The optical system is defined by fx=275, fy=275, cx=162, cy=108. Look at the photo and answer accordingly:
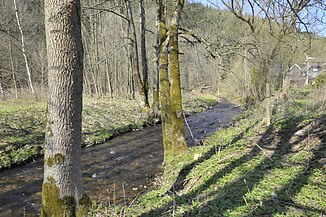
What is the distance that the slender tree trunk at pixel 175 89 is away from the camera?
707 cm

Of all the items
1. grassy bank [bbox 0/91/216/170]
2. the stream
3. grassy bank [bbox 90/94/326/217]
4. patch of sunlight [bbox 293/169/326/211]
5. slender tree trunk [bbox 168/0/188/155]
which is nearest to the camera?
patch of sunlight [bbox 293/169/326/211]

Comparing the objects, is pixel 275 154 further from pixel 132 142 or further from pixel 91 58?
pixel 91 58

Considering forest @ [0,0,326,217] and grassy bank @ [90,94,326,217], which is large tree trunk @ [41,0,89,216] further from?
grassy bank @ [90,94,326,217]

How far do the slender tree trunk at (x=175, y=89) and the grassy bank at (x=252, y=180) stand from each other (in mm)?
479

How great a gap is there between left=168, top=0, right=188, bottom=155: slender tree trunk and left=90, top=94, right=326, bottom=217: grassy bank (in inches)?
18.9

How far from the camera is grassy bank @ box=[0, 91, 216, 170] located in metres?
9.19

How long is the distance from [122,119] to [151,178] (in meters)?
8.47

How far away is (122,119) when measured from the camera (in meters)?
15.0

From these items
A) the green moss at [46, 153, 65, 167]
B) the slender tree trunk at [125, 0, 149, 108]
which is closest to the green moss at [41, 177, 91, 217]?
the green moss at [46, 153, 65, 167]

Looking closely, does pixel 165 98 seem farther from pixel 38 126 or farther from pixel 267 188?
pixel 38 126

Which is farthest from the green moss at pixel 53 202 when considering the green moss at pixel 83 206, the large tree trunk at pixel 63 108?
the green moss at pixel 83 206

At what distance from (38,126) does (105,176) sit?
20.7 feet

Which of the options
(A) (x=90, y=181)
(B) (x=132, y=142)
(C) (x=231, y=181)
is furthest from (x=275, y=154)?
(B) (x=132, y=142)

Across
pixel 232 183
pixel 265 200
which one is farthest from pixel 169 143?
pixel 265 200
